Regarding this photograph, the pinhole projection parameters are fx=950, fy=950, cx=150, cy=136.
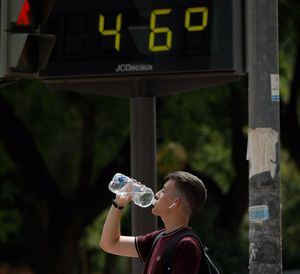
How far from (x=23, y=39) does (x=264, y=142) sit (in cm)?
184

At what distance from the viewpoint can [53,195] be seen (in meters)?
17.0

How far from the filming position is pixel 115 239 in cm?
565

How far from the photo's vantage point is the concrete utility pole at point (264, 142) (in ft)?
18.6

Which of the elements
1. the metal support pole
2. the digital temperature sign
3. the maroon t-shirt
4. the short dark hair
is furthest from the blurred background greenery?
the maroon t-shirt

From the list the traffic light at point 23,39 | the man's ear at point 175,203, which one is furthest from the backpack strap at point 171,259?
the traffic light at point 23,39

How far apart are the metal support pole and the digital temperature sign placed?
1.67 ft

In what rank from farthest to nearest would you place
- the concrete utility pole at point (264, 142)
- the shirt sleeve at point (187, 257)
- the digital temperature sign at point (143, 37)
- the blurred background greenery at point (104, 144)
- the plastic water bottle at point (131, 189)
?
the blurred background greenery at point (104, 144), the digital temperature sign at point (143, 37), the concrete utility pole at point (264, 142), the plastic water bottle at point (131, 189), the shirt sleeve at point (187, 257)

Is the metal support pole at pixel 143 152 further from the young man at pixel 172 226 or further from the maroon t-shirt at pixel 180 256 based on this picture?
the maroon t-shirt at pixel 180 256

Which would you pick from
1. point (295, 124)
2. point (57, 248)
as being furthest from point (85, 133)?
point (295, 124)

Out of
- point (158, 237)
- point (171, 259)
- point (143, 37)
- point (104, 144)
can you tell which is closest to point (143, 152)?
point (143, 37)

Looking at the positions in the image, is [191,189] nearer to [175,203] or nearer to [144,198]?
[175,203]

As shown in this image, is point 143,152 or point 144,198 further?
point 143,152

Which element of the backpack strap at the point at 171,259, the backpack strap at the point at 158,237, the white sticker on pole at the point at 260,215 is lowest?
the backpack strap at the point at 171,259

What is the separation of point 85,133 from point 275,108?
11242mm
